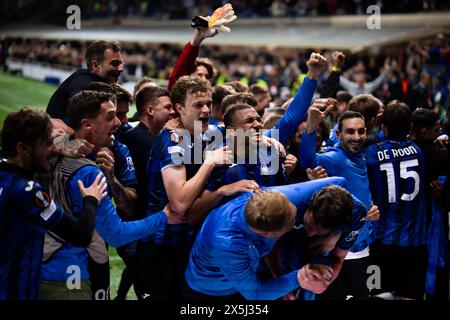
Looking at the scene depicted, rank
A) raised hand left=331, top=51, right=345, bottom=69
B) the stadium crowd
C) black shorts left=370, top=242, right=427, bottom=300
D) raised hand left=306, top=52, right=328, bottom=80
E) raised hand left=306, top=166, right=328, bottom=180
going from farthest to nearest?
raised hand left=331, top=51, right=345, bottom=69 → black shorts left=370, top=242, right=427, bottom=300 → raised hand left=306, top=52, right=328, bottom=80 → raised hand left=306, top=166, right=328, bottom=180 → the stadium crowd

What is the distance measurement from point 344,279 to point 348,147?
92 centimetres

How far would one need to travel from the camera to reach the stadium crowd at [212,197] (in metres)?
3.12

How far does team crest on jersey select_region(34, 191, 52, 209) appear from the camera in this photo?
2.96 m

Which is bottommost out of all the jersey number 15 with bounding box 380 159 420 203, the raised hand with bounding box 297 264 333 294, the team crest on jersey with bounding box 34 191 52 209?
the raised hand with bounding box 297 264 333 294

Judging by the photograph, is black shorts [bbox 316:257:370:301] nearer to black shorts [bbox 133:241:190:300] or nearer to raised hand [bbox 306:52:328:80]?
black shorts [bbox 133:241:190:300]

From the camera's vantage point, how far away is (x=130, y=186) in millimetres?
4164

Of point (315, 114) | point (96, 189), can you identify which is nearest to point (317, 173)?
point (315, 114)

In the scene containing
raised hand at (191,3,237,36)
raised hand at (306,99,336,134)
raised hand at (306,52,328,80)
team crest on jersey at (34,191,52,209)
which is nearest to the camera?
team crest on jersey at (34,191,52,209)

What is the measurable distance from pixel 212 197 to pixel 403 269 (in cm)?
199

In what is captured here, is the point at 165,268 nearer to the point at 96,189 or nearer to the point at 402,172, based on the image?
the point at 96,189

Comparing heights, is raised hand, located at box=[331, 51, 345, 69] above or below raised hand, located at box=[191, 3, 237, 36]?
below

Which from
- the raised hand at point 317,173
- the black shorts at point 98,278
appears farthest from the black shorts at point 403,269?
the black shorts at point 98,278

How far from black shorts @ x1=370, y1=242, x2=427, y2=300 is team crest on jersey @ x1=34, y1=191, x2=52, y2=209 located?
9.09ft

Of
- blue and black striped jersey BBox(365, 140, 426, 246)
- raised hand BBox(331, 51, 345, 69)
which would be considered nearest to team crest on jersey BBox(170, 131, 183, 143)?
blue and black striped jersey BBox(365, 140, 426, 246)
